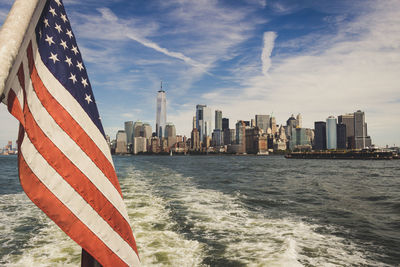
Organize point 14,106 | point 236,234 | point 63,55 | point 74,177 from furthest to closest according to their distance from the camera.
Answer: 1. point 236,234
2. point 63,55
3. point 74,177
4. point 14,106

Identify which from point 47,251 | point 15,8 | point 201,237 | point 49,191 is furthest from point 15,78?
point 201,237

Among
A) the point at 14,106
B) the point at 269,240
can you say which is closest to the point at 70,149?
the point at 14,106

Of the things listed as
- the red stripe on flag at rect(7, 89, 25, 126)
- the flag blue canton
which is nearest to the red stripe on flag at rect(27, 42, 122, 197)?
the flag blue canton

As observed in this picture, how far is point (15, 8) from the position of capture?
187cm

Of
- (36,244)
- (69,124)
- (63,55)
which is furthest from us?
(36,244)

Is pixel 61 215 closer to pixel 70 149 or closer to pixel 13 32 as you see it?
pixel 70 149

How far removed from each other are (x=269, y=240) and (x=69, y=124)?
31.6 ft

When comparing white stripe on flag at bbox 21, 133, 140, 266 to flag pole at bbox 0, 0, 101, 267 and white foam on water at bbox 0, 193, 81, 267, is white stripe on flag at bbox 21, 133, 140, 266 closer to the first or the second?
flag pole at bbox 0, 0, 101, 267

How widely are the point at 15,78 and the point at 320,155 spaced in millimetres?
165596

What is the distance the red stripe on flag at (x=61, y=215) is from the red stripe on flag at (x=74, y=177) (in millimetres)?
176

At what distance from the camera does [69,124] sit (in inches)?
95.4

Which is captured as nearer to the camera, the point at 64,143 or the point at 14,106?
the point at 14,106

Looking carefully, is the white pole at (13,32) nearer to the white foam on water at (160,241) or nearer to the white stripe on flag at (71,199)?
→ the white stripe on flag at (71,199)

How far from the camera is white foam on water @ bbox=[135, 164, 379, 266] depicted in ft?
26.5
